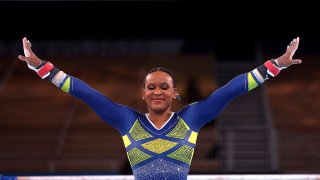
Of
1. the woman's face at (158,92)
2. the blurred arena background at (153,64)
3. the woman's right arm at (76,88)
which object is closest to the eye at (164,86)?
the woman's face at (158,92)

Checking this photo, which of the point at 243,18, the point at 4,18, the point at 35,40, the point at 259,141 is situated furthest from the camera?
the point at 35,40

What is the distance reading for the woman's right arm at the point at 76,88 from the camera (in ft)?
12.0

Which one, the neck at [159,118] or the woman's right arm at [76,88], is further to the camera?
the neck at [159,118]

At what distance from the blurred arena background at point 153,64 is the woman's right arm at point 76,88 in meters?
7.82

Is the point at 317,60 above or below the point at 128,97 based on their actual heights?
above

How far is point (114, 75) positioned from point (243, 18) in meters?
6.31

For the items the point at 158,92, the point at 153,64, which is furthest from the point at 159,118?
the point at 153,64

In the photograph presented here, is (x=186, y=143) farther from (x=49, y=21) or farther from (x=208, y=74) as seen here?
(x=208, y=74)

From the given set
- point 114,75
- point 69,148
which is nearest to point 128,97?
point 114,75

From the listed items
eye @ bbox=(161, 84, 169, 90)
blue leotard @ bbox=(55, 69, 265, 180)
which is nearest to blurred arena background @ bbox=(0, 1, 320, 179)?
blue leotard @ bbox=(55, 69, 265, 180)

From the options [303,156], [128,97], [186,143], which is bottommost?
[186,143]

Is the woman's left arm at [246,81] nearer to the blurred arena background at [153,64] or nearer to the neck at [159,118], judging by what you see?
the neck at [159,118]

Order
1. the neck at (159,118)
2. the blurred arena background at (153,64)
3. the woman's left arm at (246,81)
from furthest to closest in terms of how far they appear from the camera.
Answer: the blurred arena background at (153,64), the neck at (159,118), the woman's left arm at (246,81)

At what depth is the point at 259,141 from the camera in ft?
43.8
